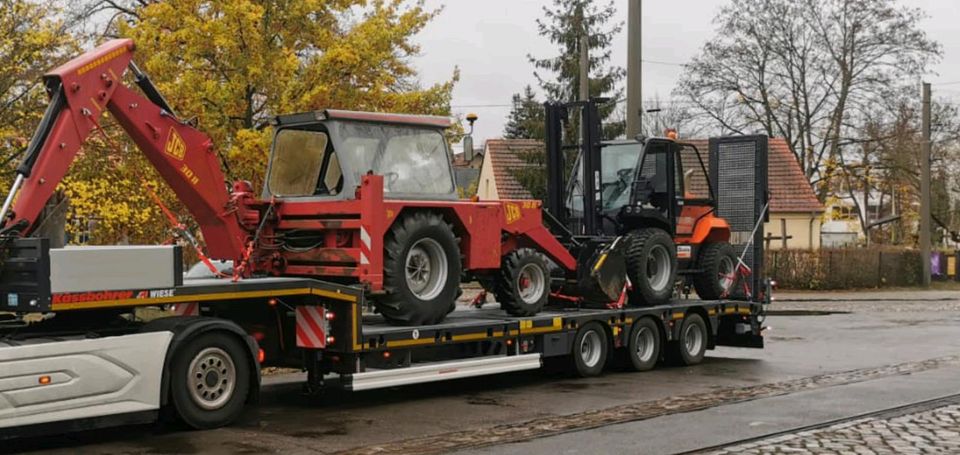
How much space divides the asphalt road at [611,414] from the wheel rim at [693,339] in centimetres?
34

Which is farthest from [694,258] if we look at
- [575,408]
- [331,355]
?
[331,355]

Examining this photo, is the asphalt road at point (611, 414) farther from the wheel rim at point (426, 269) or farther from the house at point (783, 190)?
the house at point (783, 190)

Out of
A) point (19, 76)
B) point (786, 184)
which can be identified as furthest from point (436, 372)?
point (786, 184)

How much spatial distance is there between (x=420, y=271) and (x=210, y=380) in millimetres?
→ 2926

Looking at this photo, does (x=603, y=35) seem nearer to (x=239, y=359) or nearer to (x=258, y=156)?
(x=258, y=156)

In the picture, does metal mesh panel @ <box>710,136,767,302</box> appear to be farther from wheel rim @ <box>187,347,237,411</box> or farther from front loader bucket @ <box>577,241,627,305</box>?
wheel rim @ <box>187,347,237,411</box>

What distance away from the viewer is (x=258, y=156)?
55.7 feet

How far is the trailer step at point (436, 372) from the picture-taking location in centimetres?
1084

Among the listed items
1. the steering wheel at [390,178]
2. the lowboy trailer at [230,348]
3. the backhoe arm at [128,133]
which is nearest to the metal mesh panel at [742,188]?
the lowboy trailer at [230,348]

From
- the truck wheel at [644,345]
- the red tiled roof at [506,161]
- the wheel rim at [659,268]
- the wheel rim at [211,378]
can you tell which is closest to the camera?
the wheel rim at [211,378]

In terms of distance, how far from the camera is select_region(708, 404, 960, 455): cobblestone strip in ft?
29.5

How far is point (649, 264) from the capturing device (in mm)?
15469

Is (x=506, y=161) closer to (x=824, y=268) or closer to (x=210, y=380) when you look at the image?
(x=824, y=268)

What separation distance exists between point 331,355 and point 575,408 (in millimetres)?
2568
